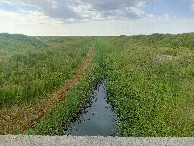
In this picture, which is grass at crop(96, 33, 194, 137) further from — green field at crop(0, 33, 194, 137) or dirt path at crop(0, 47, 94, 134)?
dirt path at crop(0, 47, 94, 134)

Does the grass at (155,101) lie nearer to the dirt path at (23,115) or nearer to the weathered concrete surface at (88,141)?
the weathered concrete surface at (88,141)

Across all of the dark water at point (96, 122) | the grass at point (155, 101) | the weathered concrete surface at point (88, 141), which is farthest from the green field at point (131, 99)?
the weathered concrete surface at point (88, 141)

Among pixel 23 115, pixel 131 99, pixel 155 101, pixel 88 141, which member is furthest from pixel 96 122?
pixel 88 141

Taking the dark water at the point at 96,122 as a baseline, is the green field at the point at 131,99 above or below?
above

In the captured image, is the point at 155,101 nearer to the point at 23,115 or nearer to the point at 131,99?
the point at 131,99

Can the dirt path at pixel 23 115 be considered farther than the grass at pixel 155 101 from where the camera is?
Yes

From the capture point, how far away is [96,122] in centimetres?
667

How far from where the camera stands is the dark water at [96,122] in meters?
6.01

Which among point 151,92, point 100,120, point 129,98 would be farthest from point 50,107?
point 151,92

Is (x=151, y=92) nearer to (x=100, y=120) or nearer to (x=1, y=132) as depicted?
(x=100, y=120)

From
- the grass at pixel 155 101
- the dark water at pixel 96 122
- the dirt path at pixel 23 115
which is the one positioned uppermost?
the grass at pixel 155 101

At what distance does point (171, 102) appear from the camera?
21.6 feet

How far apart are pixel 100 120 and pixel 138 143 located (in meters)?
3.28

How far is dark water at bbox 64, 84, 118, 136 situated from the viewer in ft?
19.7
